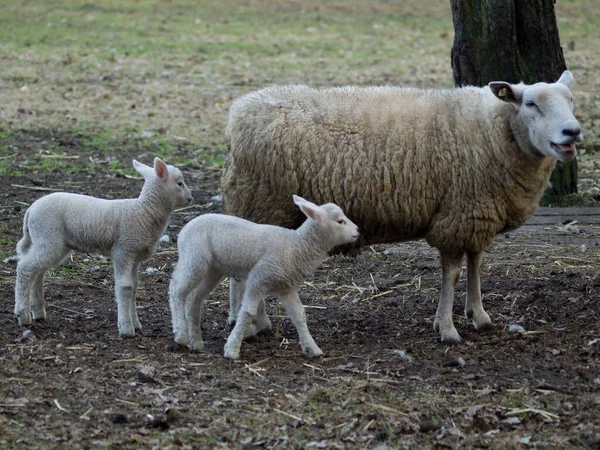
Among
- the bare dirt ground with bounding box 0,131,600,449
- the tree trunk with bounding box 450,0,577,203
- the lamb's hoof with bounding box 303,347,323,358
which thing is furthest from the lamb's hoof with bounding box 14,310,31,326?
the tree trunk with bounding box 450,0,577,203

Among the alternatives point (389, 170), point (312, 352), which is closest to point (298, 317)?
point (312, 352)

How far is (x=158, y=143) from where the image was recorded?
12.3 m

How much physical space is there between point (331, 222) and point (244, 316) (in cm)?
74

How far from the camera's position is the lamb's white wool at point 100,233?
6195 mm

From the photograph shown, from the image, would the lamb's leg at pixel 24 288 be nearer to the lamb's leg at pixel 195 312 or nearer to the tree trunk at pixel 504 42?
the lamb's leg at pixel 195 312

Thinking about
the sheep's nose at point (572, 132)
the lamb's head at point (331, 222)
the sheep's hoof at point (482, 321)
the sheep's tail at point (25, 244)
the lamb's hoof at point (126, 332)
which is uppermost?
the sheep's nose at point (572, 132)

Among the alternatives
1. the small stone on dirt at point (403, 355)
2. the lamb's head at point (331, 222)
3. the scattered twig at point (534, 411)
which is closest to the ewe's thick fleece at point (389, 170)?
the lamb's head at point (331, 222)

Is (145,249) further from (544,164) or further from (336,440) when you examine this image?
(544,164)

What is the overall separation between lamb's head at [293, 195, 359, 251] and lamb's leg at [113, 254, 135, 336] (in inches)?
46.1

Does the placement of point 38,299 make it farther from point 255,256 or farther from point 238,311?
point 255,256

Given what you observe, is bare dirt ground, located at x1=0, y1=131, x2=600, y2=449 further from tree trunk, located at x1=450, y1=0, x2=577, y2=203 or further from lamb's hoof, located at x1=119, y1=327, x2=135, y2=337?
tree trunk, located at x1=450, y1=0, x2=577, y2=203

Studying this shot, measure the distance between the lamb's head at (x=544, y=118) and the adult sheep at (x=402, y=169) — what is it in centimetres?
1

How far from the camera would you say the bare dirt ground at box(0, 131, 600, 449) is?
16.0 ft

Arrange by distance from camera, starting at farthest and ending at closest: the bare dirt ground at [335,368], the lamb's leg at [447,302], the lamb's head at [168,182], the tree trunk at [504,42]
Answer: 1. the tree trunk at [504,42]
2. the lamb's leg at [447,302]
3. the lamb's head at [168,182]
4. the bare dirt ground at [335,368]
